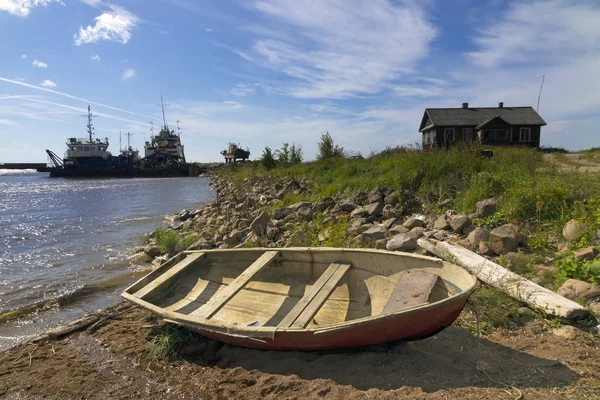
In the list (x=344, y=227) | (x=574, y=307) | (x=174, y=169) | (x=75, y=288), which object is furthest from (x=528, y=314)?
(x=174, y=169)

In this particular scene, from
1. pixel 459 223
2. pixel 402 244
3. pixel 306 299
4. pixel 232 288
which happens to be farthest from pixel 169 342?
pixel 459 223

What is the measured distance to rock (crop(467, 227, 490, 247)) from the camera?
5390mm

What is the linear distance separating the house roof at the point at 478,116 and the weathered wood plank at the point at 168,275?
26120 mm

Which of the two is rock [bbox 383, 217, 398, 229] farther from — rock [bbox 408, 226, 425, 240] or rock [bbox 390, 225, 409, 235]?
rock [bbox 408, 226, 425, 240]

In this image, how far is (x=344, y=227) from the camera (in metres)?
6.96

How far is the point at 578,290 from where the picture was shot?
377 cm

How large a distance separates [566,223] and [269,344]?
14.7 ft

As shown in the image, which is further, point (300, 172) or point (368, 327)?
point (300, 172)

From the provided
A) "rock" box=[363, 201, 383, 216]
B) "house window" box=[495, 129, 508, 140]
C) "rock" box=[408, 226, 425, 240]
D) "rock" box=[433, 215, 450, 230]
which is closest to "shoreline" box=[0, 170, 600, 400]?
"rock" box=[408, 226, 425, 240]

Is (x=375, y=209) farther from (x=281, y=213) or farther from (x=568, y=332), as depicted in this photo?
(x=568, y=332)

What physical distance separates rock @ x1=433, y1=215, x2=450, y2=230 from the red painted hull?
353 cm

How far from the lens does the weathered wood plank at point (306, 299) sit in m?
Result: 3.42

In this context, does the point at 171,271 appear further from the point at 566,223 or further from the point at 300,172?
the point at 300,172

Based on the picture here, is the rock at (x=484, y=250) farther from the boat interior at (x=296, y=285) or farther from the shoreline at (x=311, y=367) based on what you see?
the boat interior at (x=296, y=285)
